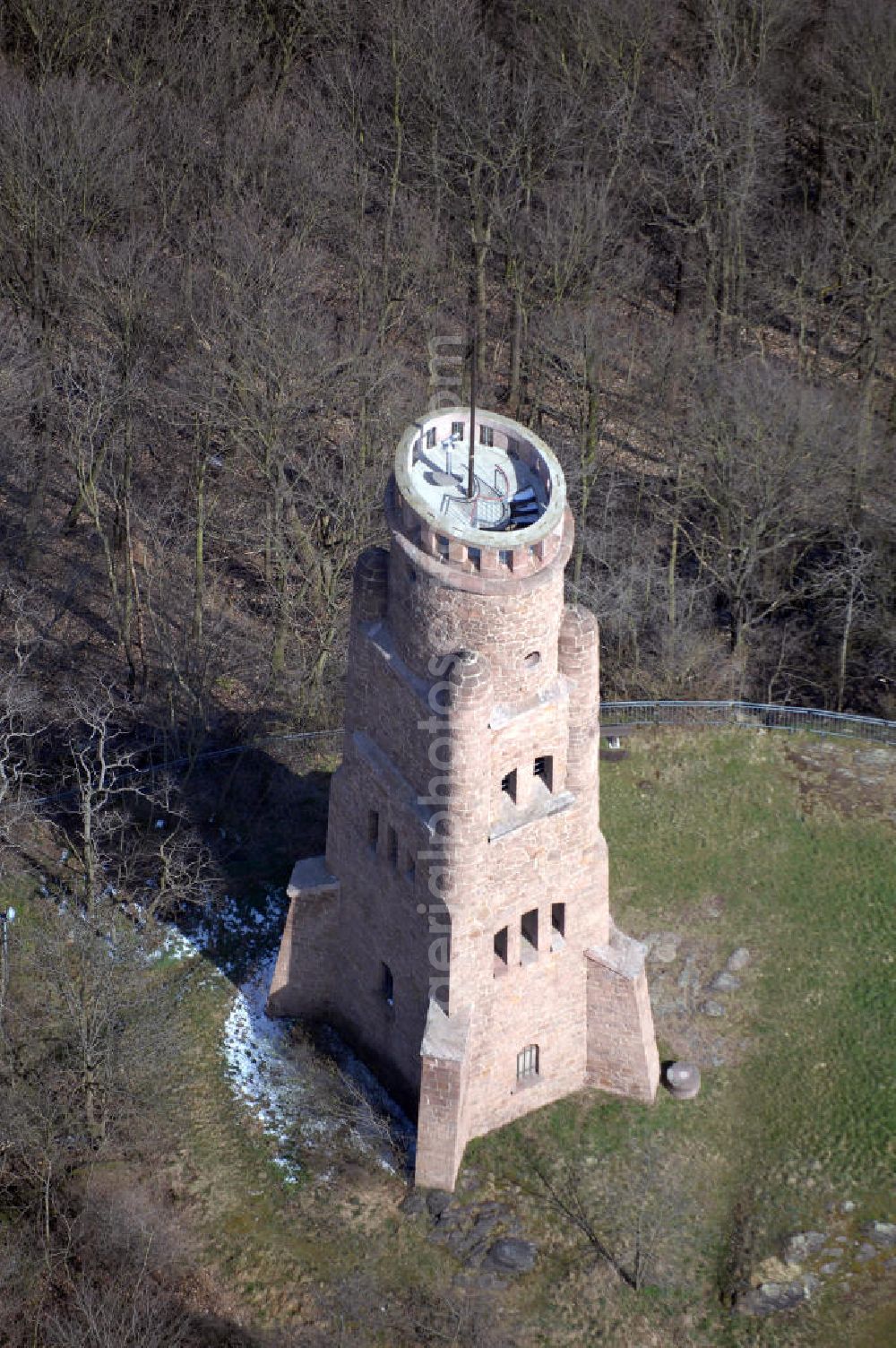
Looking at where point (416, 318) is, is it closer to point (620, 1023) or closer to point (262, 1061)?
point (262, 1061)

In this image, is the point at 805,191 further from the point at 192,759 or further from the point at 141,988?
the point at 141,988

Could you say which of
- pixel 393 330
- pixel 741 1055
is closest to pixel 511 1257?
pixel 741 1055

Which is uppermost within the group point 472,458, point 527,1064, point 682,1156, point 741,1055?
point 472,458

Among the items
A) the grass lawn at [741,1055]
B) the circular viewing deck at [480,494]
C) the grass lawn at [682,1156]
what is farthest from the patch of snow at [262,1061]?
the circular viewing deck at [480,494]

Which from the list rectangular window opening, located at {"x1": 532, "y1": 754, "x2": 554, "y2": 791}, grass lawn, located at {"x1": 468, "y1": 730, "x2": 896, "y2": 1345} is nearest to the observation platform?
rectangular window opening, located at {"x1": 532, "y1": 754, "x2": 554, "y2": 791}

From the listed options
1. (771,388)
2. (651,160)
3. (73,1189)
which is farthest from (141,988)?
(651,160)

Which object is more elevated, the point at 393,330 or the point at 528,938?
the point at 528,938
